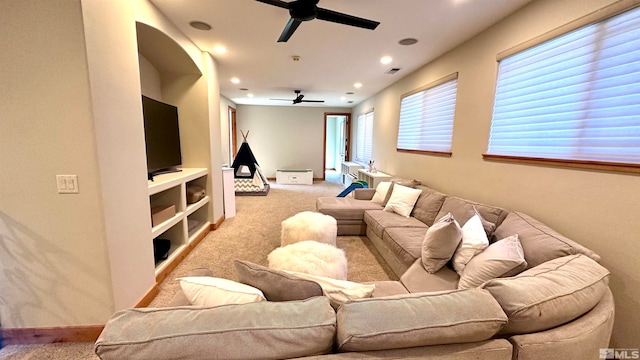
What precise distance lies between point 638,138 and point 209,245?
153 inches

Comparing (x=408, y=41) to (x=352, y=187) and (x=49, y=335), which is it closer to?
(x=352, y=187)

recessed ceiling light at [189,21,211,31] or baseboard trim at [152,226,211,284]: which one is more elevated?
recessed ceiling light at [189,21,211,31]

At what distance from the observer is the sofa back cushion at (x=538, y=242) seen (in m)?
1.43

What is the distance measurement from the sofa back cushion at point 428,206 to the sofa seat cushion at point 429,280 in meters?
1.07

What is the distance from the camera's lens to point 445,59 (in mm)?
3262

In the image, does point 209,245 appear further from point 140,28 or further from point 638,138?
point 638,138

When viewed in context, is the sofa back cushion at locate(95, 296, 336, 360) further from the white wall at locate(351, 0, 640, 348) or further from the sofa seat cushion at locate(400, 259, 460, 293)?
the white wall at locate(351, 0, 640, 348)

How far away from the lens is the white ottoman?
2502 mm

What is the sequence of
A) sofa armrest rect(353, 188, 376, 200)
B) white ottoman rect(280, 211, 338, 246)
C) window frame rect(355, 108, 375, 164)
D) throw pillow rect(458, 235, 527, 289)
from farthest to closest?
window frame rect(355, 108, 375, 164)
sofa armrest rect(353, 188, 376, 200)
white ottoman rect(280, 211, 338, 246)
throw pillow rect(458, 235, 527, 289)

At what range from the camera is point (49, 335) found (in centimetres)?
167

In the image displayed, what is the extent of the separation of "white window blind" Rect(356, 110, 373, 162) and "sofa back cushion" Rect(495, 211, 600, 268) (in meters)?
→ 4.54

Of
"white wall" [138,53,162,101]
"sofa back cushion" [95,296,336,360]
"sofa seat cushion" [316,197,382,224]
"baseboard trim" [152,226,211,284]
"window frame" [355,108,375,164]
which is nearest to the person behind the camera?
"sofa back cushion" [95,296,336,360]

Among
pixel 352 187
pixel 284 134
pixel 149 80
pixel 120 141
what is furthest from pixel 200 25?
pixel 284 134

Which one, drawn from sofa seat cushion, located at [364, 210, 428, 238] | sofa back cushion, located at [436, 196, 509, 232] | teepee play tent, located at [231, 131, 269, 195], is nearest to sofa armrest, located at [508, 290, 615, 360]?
sofa back cushion, located at [436, 196, 509, 232]
